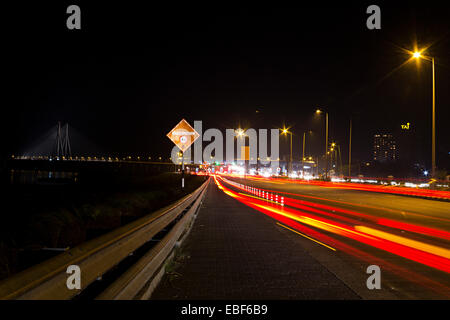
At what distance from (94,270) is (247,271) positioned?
338 centimetres

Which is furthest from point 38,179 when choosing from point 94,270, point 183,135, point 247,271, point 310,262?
point 94,270

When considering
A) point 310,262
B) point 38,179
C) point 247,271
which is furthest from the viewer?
point 38,179

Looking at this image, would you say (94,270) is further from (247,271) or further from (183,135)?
(183,135)

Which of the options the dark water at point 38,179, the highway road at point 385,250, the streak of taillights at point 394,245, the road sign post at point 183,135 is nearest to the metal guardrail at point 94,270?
the highway road at point 385,250

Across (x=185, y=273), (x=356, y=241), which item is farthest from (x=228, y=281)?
(x=356, y=241)

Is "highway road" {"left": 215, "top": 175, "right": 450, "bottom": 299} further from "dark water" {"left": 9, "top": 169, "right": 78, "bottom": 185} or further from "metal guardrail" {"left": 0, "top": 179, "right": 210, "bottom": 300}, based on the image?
"dark water" {"left": 9, "top": 169, "right": 78, "bottom": 185}

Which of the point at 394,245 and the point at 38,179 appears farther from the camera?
the point at 38,179

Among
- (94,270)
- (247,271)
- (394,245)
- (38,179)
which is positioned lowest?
(38,179)

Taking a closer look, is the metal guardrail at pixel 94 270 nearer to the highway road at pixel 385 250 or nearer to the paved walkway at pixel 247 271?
the paved walkway at pixel 247 271

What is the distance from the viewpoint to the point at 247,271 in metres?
6.07

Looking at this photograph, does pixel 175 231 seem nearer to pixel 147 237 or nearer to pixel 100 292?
pixel 147 237

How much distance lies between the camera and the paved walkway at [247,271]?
4820 millimetres

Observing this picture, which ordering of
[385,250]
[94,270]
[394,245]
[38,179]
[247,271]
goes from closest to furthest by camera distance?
[94,270] < [247,271] < [385,250] < [394,245] < [38,179]

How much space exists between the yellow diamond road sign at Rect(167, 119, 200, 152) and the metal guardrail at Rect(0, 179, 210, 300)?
13944 mm
